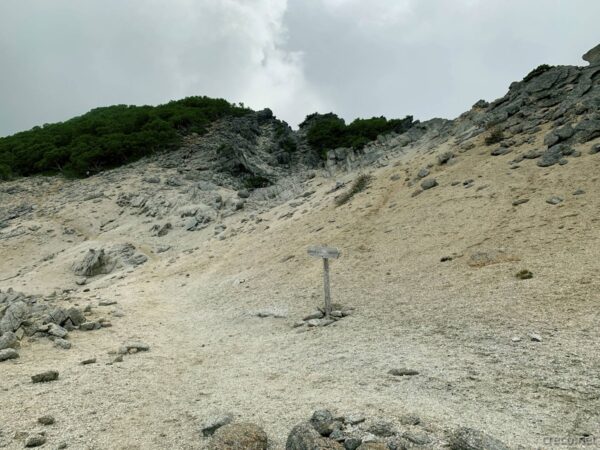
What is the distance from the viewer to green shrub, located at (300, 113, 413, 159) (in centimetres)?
4950

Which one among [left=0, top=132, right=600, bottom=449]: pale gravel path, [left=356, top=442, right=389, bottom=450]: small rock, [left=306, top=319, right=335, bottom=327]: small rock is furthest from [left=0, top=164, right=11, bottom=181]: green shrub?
[left=356, top=442, right=389, bottom=450]: small rock

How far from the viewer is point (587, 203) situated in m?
13.3

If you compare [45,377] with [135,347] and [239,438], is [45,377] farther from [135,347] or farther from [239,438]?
[239,438]

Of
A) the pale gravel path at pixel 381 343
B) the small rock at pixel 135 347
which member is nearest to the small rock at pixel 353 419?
the pale gravel path at pixel 381 343

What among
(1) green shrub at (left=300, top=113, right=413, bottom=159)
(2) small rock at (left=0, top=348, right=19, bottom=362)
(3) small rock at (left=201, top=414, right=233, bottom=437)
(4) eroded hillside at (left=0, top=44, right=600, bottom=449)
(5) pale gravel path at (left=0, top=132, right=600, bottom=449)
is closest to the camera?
(3) small rock at (left=201, top=414, right=233, bottom=437)

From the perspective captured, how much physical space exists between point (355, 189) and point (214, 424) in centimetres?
2138

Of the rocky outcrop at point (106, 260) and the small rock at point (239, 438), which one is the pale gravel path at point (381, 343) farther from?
the rocky outcrop at point (106, 260)

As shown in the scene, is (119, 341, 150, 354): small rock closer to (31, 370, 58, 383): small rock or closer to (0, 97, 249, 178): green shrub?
(31, 370, 58, 383): small rock

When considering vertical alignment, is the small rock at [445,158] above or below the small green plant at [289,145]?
below

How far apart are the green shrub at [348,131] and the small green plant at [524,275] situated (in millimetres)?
38534

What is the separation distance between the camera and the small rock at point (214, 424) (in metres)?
5.55

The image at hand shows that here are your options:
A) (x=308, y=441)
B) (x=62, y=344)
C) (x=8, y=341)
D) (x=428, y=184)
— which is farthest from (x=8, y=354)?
(x=428, y=184)

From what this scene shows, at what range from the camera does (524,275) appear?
33.0ft

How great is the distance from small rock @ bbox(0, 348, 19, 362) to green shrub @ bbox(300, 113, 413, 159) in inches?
1614
